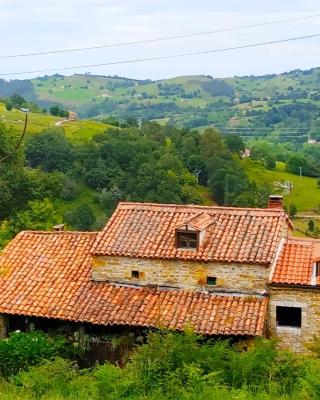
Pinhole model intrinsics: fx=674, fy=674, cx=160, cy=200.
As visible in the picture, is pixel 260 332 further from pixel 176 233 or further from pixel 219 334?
pixel 176 233

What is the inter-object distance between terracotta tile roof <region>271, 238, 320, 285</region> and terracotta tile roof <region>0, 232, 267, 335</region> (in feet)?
3.79

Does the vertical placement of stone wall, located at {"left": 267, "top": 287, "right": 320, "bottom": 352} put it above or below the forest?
above

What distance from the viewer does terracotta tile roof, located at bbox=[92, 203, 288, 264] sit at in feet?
78.5


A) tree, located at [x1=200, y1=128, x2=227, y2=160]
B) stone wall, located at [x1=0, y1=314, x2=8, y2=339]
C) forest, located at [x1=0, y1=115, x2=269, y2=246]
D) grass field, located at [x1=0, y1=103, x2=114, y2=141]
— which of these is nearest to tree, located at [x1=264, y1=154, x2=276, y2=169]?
forest, located at [x1=0, y1=115, x2=269, y2=246]

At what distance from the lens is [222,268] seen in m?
23.8

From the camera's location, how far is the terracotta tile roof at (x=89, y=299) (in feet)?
74.4

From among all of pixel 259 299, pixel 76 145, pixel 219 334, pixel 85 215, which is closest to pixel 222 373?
pixel 219 334

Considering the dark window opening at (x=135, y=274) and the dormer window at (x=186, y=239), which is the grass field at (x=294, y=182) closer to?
the dormer window at (x=186, y=239)

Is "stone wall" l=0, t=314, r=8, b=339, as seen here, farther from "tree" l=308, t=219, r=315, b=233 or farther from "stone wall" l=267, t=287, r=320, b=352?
"tree" l=308, t=219, r=315, b=233

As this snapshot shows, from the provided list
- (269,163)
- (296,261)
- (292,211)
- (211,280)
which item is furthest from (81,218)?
(269,163)

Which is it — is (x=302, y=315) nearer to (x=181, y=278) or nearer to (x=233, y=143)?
(x=181, y=278)

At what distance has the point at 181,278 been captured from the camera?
24250 mm

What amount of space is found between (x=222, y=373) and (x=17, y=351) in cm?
745

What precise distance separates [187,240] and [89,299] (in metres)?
4.14
